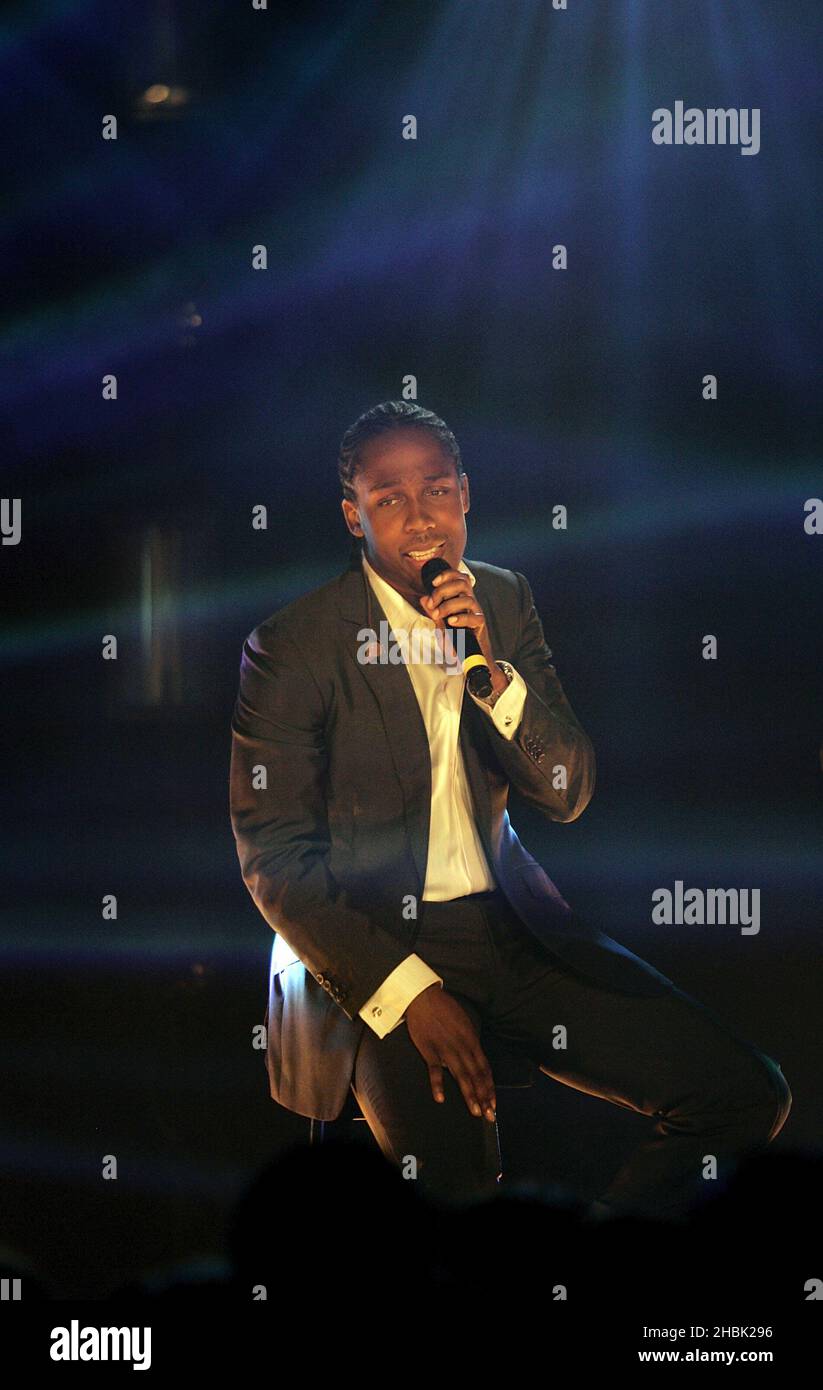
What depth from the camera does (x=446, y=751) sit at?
3.20 metres

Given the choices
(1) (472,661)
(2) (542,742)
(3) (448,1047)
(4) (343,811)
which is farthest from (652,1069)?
(1) (472,661)

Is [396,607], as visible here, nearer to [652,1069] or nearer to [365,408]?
[365,408]

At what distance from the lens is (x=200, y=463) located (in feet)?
11.0

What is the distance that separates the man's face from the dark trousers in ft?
2.58

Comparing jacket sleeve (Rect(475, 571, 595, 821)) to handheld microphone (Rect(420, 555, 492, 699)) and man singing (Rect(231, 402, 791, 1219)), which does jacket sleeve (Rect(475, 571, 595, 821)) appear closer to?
man singing (Rect(231, 402, 791, 1219))

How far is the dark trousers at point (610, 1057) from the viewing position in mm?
3137

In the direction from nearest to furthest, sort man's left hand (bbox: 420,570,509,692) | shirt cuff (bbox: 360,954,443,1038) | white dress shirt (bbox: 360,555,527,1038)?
man's left hand (bbox: 420,570,509,692)
shirt cuff (bbox: 360,954,443,1038)
white dress shirt (bbox: 360,555,527,1038)

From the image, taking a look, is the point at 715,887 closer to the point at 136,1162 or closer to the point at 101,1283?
the point at 136,1162

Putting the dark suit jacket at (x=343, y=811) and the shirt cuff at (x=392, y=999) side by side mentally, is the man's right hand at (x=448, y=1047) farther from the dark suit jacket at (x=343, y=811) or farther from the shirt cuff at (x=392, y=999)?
the dark suit jacket at (x=343, y=811)

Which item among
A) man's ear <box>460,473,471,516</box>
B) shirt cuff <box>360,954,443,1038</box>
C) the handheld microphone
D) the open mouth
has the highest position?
man's ear <box>460,473,471,516</box>

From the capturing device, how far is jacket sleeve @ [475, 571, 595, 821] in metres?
3.19

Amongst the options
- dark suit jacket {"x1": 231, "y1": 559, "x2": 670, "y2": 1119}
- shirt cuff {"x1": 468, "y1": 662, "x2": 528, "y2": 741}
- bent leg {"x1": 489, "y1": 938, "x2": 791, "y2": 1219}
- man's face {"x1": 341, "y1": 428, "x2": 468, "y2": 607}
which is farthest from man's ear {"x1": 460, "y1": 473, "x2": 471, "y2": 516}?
bent leg {"x1": 489, "y1": 938, "x2": 791, "y2": 1219}

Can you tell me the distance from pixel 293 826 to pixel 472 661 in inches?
22.3

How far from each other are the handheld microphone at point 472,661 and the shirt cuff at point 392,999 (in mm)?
629
